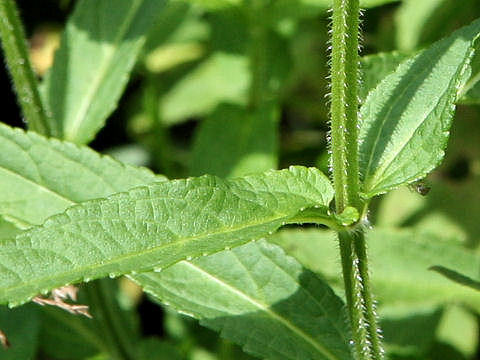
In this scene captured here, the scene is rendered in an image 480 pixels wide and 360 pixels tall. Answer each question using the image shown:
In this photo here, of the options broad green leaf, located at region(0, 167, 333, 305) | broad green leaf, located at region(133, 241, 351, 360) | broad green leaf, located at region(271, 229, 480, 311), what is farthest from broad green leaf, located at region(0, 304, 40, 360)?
broad green leaf, located at region(0, 167, 333, 305)

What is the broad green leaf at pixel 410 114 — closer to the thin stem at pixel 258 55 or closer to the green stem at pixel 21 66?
the green stem at pixel 21 66

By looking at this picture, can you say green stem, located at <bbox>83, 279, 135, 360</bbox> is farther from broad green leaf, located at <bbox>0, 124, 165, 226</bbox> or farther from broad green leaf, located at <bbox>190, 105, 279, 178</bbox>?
broad green leaf, located at <bbox>190, 105, 279, 178</bbox>

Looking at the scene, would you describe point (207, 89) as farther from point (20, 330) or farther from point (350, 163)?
point (350, 163)

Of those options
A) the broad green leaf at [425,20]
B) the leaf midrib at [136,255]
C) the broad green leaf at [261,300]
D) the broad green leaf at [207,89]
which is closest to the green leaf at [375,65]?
the broad green leaf at [261,300]

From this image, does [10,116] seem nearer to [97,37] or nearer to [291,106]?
[291,106]

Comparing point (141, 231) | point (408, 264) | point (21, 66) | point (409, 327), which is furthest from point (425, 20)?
point (141, 231)

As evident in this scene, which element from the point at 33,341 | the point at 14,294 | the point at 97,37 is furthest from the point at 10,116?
the point at 14,294

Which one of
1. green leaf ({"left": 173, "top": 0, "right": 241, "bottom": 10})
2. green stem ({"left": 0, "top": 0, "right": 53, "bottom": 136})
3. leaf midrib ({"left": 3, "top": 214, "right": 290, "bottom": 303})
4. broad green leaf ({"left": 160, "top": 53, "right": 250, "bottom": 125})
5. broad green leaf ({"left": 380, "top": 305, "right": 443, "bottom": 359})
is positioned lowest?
broad green leaf ({"left": 380, "top": 305, "right": 443, "bottom": 359})
